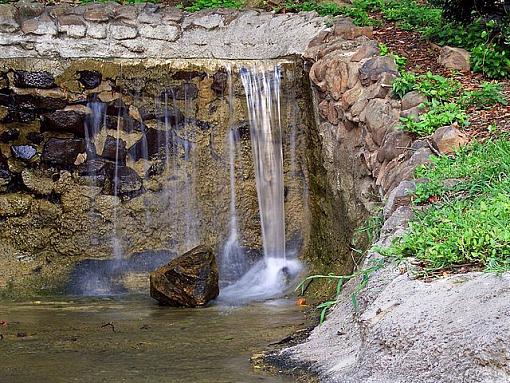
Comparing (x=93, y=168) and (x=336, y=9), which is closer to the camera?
(x=93, y=168)

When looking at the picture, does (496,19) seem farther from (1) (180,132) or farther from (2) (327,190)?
(1) (180,132)

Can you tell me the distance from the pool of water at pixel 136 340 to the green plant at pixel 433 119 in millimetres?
1635

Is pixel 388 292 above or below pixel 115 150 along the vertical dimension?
below

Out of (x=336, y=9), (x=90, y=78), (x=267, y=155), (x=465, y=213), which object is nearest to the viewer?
(x=465, y=213)

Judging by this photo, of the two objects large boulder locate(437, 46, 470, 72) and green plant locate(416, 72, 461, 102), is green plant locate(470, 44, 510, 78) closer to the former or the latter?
large boulder locate(437, 46, 470, 72)

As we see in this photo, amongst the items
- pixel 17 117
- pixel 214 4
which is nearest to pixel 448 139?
pixel 17 117

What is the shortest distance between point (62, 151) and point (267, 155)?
2.12 meters

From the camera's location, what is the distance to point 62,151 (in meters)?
9.04

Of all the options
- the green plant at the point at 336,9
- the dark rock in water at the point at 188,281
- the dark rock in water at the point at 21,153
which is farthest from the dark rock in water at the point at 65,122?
the green plant at the point at 336,9

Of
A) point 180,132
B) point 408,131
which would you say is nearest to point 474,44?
point 408,131

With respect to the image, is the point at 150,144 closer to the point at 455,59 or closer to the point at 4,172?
the point at 4,172

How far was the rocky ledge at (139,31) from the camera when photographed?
388 inches

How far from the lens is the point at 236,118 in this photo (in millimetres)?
9133

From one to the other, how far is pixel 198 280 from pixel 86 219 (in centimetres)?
207
